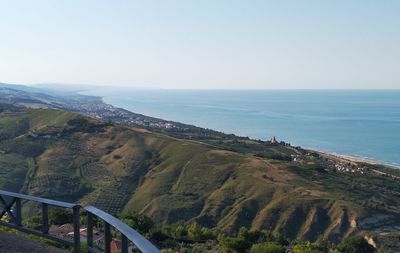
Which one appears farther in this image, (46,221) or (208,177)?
(208,177)

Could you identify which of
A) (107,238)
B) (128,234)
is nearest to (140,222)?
(107,238)

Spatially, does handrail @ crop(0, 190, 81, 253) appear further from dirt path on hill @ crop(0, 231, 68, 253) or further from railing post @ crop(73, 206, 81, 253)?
dirt path on hill @ crop(0, 231, 68, 253)

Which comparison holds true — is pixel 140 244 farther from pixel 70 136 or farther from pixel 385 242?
pixel 70 136

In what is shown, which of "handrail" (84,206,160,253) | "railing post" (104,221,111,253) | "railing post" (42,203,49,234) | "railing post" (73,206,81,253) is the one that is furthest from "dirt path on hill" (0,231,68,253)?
"railing post" (104,221,111,253)

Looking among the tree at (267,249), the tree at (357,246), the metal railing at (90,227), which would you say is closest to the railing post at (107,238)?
the metal railing at (90,227)

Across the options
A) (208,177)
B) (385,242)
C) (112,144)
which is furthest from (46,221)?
(112,144)
